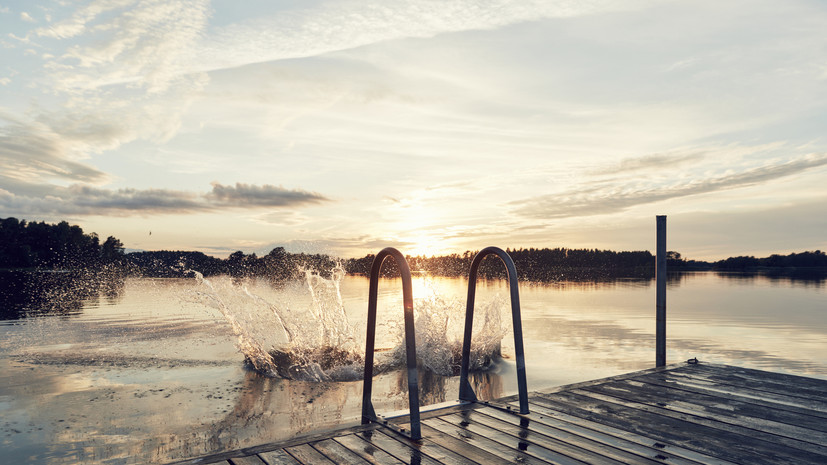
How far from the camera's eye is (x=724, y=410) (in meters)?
5.20

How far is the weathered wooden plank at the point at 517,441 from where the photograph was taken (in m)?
3.75

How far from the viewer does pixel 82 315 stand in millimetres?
21109

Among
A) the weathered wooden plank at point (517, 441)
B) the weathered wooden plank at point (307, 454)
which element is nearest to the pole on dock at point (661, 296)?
the weathered wooden plank at point (517, 441)

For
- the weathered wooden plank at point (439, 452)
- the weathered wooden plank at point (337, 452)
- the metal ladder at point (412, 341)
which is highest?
the metal ladder at point (412, 341)

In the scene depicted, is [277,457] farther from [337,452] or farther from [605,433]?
[605,433]

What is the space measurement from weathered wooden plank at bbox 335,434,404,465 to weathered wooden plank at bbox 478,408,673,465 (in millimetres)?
1341

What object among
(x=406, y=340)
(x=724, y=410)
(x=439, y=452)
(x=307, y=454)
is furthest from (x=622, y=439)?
(x=307, y=454)

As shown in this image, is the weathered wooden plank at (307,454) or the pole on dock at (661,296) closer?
the weathered wooden plank at (307,454)

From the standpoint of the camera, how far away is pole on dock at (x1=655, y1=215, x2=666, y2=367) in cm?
811

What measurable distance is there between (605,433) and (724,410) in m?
1.75

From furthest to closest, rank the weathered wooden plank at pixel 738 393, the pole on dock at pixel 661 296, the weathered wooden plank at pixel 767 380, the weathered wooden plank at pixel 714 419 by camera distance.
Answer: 1. the pole on dock at pixel 661 296
2. the weathered wooden plank at pixel 767 380
3. the weathered wooden plank at pixel 738 393
4. the weathered wooden plank at pixel 714 419

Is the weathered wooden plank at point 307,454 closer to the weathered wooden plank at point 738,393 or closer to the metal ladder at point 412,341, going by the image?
the metal ladder at point 412,341

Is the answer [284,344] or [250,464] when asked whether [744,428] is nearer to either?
[250,464]

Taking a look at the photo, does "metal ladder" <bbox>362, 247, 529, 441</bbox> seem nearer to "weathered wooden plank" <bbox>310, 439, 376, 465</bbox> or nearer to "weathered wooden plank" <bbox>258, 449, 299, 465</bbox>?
"weathered wooden plank" <bbox>310, 439, 376, 465</bbox>
